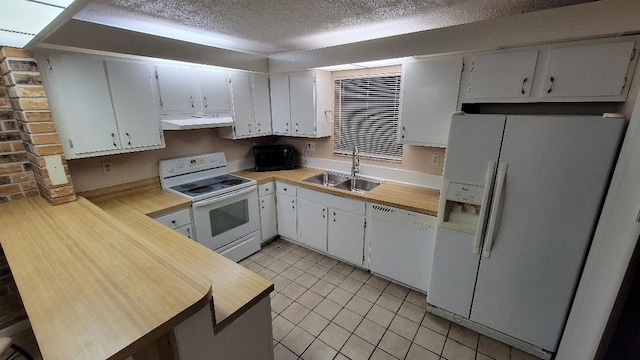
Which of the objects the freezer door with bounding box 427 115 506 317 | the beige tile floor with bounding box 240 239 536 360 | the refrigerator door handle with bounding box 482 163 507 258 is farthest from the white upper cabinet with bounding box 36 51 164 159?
the refrigerator door handle with bounding box 482 163 507 258

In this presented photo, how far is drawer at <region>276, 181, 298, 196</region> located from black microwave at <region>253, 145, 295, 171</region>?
1.16 ft

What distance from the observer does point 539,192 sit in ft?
5.47

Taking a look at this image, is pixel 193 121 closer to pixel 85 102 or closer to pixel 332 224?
pixel 85 102

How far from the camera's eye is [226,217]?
2.84 meters

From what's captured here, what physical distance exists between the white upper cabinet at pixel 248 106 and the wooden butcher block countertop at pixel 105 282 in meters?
1.60

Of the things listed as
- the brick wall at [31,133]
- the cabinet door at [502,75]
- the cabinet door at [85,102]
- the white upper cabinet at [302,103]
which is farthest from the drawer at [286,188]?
the cabinet door at [502,75]

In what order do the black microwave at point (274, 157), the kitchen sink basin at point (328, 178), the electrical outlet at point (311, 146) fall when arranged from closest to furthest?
1. the kitchen sink basin at point (328, 178)
2. the black microwave at point (274, 157)
3. the electrical outlet at point (311, 146)

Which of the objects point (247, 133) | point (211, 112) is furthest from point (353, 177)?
point (211, 112)

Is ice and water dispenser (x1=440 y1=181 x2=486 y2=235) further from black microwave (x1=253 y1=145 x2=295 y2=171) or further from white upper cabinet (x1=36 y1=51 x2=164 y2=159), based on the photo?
white upper cabinet (x1=36 y1=51 x2=164 y2=159)

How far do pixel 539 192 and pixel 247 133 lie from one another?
2.81 m

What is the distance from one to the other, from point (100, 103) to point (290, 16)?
165cm

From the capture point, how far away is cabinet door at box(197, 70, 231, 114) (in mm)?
2744

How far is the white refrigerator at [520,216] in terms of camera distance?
1547 mm

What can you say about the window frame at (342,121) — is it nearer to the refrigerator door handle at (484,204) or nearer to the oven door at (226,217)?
the refrigerator door handle at (484,204)
